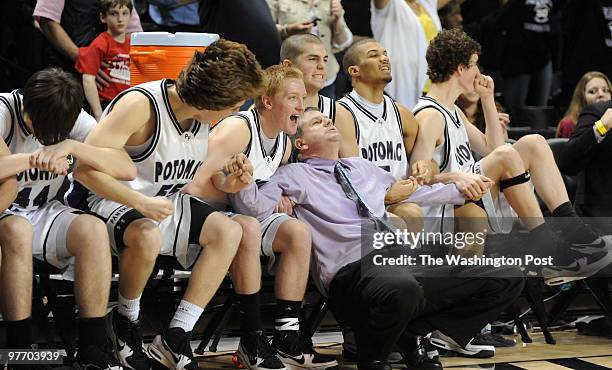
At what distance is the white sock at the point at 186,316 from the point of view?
4191mm

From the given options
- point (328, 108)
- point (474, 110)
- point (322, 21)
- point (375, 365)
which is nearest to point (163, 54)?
point (328, 108)

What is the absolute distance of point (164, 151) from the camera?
4.21 meters

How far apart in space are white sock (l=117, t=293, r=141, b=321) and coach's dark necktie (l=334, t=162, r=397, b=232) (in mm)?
1134

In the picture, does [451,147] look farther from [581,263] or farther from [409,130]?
[581,263]

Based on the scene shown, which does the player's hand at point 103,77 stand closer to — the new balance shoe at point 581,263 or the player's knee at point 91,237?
the player's knee at point 91,237

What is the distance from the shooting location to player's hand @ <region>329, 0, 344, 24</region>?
661 centimetres

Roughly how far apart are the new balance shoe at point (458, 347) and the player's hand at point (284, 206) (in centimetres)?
103

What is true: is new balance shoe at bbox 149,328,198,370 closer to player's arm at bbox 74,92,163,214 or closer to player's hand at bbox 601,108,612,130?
player's arm at bbox 74,92,163,214

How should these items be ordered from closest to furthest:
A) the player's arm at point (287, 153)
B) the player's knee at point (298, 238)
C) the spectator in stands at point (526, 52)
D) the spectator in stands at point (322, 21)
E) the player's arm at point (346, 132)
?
the player's knee at point (298, 238)
the player's arm at point (287, 153)
the player's arm at point (346, 132)
the spectator in stands at point (322, 21)
the spectator in stands at point (526, 52)

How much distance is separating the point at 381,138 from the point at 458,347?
1.16 m

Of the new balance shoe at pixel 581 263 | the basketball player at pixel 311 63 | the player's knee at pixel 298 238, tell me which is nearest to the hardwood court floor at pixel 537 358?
the new balance shoe at pixel 581 263

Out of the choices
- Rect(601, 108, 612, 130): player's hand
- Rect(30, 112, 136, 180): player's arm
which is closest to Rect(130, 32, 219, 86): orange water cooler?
Rect(30, 112, 136, 180): player's arm

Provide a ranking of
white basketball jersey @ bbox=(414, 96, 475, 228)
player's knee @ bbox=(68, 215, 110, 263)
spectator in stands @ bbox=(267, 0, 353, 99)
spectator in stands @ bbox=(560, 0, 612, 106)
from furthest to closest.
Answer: spectator in stands @ bbox=(560, 0, 612, 106), spectator in stands @ bbox=(267, 0, 353, 99), white basketball jersey @ bbox=(414, 96, 475, 228), player's knee @ bbox=(68, 215, 110, 263)

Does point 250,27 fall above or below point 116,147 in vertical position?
above
